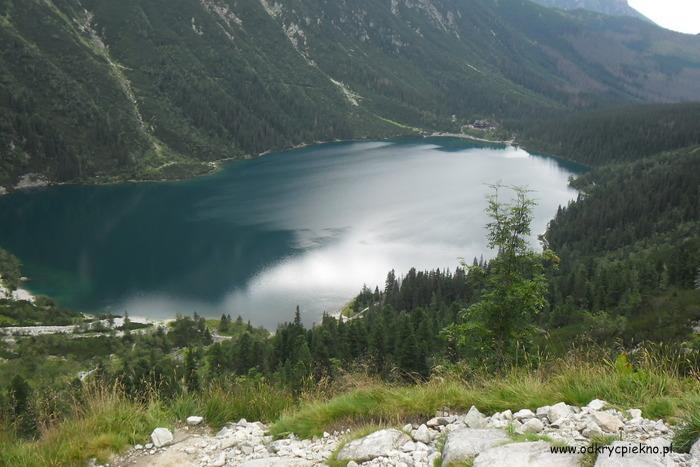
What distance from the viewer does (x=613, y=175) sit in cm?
16662

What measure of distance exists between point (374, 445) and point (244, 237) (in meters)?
102

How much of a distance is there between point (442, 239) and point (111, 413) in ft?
Result: 331

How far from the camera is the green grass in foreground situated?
24.8ft

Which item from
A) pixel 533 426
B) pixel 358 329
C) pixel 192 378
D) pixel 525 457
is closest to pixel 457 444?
pixel 525 457

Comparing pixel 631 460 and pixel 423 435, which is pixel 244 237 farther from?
pixel 631 460

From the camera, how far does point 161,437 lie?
8266mm

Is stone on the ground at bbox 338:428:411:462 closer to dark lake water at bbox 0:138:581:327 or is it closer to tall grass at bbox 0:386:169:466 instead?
tall grass at bbox 0:386:169:466

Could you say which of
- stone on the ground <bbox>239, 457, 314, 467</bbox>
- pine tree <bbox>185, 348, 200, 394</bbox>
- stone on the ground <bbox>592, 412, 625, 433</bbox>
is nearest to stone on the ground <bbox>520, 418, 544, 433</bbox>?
stone on the ground <bbox>592, 412, 625, 433</bbox>

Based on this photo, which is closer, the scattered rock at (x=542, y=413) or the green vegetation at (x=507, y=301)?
the scattered rock at (x=542, y=413)

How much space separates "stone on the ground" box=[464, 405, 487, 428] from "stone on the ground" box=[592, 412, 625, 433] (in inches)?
58.1

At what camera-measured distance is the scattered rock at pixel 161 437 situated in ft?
26.9

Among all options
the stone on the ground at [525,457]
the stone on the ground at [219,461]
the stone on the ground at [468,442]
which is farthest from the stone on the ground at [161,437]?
the stone on the ground at [525,457]

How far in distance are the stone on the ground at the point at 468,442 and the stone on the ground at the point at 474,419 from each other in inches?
15.4

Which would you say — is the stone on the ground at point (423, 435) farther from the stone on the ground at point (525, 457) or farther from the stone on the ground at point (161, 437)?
the stone on the ground at point (161, 437)
